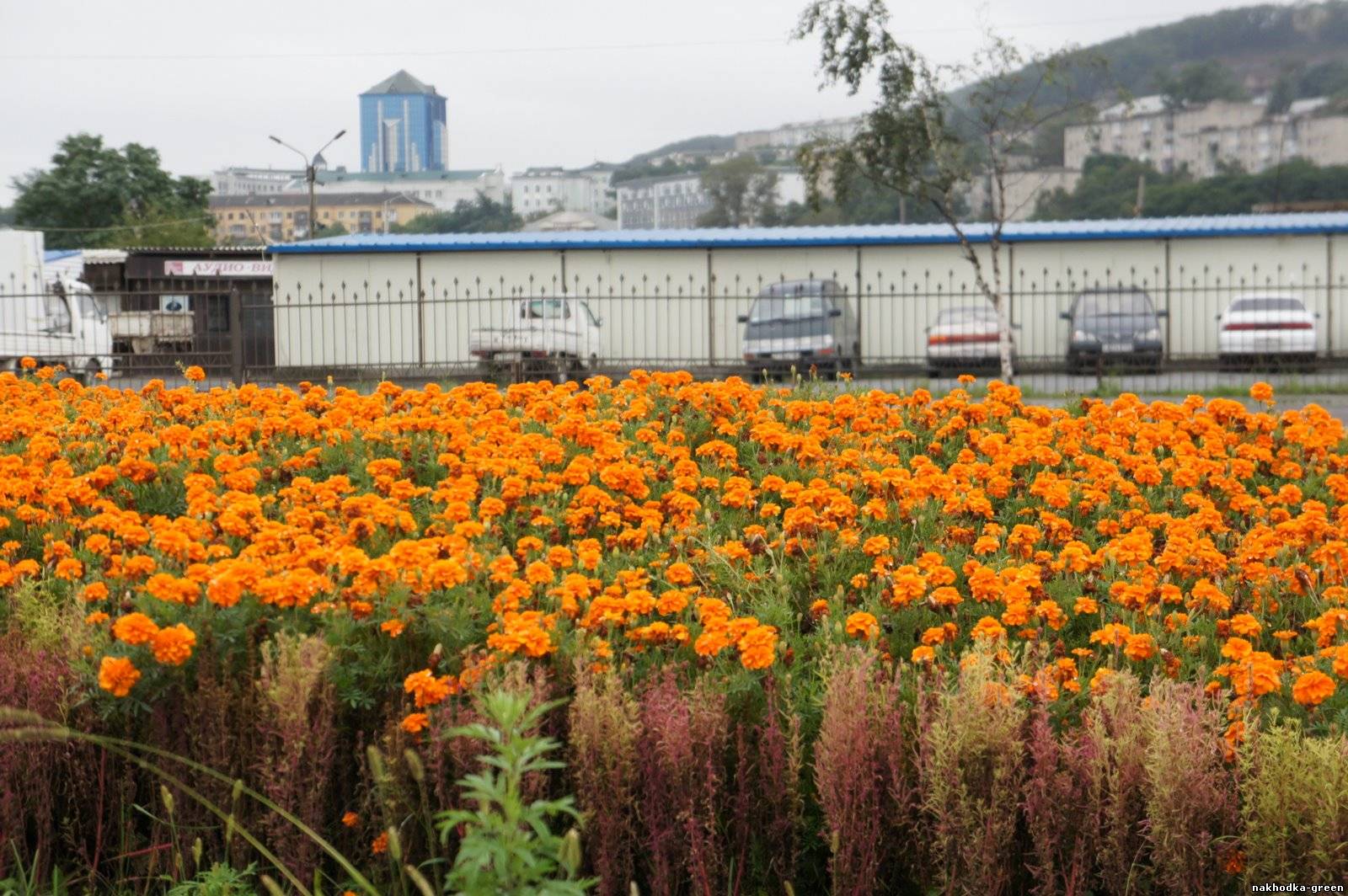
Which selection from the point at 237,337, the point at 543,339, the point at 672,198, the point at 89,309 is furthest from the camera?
the point at 672,198

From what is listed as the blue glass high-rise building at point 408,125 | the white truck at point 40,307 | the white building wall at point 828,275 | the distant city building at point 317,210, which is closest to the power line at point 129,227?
the white building wall at point 828,275

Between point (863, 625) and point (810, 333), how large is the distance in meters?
18.8

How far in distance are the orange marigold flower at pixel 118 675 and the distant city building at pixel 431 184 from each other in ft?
388

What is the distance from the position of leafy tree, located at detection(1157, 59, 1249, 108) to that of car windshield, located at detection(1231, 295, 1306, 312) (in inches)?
3960

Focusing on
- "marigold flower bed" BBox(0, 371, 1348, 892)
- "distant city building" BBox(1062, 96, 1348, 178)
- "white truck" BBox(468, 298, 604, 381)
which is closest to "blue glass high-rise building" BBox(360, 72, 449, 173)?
"distant city building" BBox(1062, 96, 1348, 178)

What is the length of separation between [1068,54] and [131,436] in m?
19.7

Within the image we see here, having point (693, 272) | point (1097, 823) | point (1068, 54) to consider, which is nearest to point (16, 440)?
point (1097, 823)

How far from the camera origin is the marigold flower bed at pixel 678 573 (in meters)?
3.98

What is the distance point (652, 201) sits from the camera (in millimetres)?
126750

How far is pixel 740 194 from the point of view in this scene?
93438 mm

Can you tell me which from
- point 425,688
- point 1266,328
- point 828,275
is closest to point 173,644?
point 425,688

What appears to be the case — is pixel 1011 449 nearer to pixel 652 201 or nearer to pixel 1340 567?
pixel 1340 567

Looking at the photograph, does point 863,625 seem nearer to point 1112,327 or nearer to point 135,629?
point 135,629

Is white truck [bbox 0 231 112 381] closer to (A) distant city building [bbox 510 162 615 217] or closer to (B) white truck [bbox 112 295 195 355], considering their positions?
(B) white truck [bbox 112 295 195 355]
